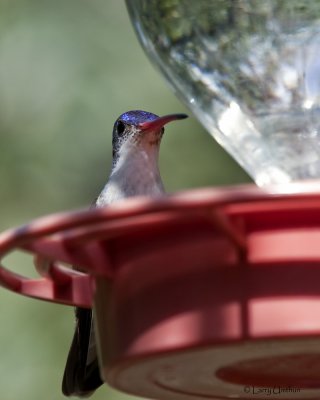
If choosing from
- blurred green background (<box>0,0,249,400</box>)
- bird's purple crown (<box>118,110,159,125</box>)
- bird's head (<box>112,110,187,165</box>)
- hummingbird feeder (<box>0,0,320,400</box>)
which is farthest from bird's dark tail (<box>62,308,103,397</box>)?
blurred green background (<box>0,0,249,400</box>)

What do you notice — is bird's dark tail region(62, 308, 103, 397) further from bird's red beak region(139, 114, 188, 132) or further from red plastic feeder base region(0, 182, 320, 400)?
red plastic feeder base region(0, 182, 320, 400)

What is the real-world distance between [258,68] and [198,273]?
77 cm

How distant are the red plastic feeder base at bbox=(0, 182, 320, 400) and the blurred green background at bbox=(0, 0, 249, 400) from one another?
372 cm

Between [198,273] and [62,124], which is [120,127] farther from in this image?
[198,273]

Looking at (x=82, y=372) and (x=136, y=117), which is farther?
(x=136, y=117)

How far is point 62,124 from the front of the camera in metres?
6.44

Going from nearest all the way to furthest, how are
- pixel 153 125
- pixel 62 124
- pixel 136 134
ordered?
pixel 153 125 → pixel 136 134 → pixel 62 124

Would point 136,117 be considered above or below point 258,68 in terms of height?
below

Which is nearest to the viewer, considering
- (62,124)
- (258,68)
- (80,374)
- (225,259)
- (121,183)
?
(225,259)

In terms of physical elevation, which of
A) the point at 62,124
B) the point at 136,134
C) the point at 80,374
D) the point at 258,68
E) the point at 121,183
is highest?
the point at 258,68

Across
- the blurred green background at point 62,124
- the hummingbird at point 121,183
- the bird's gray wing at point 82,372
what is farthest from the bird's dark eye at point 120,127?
the blurred green background at point 62,124

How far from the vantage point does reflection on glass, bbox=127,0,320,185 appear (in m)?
2.41

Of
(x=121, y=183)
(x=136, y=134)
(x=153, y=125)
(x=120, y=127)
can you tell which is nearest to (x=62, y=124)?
(x=120, y=127)

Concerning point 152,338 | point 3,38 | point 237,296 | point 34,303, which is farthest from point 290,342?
point 3,38
